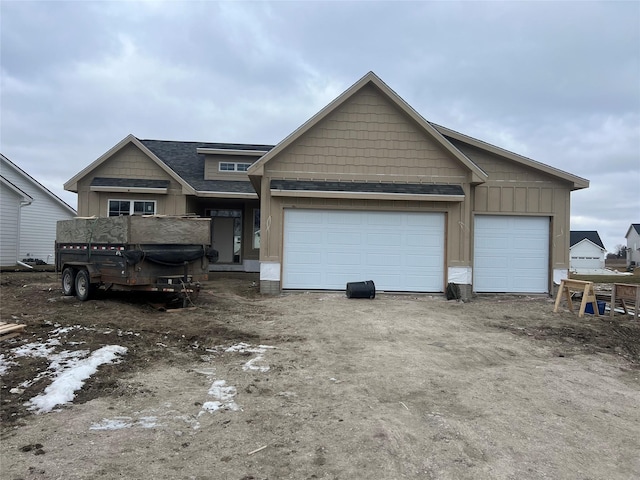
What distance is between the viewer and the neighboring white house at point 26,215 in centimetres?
2197

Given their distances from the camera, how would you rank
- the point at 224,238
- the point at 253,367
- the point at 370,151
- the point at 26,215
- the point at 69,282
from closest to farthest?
1. the point at 253,367
2. the point at 69,282
3. the point at 370,151
4. the point at 224,238
5. the point at 26,215

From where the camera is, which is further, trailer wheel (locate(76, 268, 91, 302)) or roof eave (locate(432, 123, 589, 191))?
roof eave (locate(432, 123, 589, 191))

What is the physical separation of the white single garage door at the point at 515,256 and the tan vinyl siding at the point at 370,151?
7.39ft

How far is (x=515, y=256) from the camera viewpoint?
14.5 metres

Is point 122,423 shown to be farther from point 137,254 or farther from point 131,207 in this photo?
point 131,207

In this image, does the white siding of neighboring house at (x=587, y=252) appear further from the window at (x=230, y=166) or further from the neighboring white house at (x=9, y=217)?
the neighboring white house at (x=9, y=217)

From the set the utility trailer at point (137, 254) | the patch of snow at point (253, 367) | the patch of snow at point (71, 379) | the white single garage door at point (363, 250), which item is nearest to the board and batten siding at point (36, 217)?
the utility trailer at point (137, 254)

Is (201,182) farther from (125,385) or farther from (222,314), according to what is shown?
(125,385)

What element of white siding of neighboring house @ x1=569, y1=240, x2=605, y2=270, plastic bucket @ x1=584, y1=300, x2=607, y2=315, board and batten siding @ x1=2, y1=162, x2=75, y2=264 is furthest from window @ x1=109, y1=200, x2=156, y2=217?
white siding of neighboring house @ x1=569, y1=240, x2=605, y2=270

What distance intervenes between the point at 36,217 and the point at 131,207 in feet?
37.9

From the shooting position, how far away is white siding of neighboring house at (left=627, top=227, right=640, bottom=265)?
60062 millimetres

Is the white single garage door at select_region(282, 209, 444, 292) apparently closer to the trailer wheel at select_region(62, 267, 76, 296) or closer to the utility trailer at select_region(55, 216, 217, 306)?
the utility trailer at select_region(55, 216, 217, 306)

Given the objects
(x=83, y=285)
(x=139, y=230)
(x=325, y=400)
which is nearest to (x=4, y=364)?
(x=325, y=400)

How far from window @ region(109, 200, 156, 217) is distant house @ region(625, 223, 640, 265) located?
2453 inches
